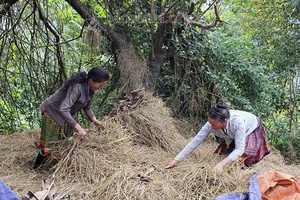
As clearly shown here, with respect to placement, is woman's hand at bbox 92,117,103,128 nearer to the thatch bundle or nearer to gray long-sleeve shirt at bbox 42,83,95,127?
the thatch bundle

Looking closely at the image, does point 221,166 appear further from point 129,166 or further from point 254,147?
point 129,166

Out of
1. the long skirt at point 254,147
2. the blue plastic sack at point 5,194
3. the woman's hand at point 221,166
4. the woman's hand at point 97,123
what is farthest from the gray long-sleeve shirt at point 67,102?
the long skirt at point 254,147

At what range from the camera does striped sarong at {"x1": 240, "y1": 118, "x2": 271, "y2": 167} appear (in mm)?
2613

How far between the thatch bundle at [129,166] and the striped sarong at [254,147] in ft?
0.36

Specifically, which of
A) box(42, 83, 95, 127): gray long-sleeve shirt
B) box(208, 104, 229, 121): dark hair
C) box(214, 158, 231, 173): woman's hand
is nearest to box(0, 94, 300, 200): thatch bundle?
box(214, 158, 231, 173): woman's hand

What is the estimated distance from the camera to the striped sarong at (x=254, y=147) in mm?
2613

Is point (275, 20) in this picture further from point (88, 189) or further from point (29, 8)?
point (88, 189)

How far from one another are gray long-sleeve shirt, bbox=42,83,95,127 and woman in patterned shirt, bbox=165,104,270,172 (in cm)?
88

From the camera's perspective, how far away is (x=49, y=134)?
2.88 m

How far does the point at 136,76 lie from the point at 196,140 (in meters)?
1.48

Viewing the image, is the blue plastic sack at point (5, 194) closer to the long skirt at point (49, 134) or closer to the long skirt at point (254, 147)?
the long skirt at point (49, 134)

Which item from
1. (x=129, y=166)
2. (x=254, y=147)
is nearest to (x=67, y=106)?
(x=129, y=166)

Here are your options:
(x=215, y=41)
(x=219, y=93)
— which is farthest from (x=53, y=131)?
(x=215, y=41)

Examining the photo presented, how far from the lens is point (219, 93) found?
4.21 m
